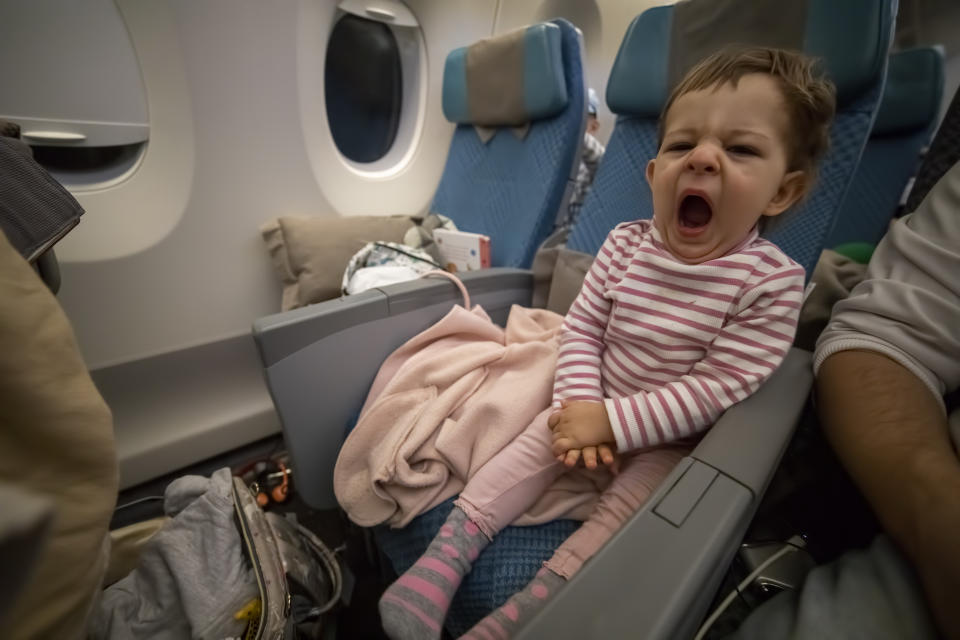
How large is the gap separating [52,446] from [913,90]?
113 inches

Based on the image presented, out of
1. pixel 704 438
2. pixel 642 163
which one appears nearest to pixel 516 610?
pixel 704 438

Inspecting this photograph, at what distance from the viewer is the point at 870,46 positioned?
2.28ft

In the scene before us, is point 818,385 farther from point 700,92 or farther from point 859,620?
point 700,92

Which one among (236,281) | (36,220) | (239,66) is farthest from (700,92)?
(236,281)

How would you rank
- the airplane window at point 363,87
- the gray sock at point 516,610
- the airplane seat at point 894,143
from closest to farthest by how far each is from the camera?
the gray sock at point 516,610 → the airplane window at point 363,87 → the airplane seat at point 894,143

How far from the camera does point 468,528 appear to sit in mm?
606

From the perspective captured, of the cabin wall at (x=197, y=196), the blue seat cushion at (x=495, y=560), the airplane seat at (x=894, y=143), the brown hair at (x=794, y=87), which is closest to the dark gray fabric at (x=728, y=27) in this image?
the brown hair at (x=794, y=87)

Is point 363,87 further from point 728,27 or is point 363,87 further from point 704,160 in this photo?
point 704,160

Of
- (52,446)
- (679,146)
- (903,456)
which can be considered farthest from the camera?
(679,146)

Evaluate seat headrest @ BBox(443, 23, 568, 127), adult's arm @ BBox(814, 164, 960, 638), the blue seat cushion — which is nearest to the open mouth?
adult's arm @ BBox(814, 164, 960, 638)

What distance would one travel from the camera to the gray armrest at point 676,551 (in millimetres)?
293

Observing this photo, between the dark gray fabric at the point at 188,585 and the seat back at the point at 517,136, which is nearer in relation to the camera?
the dark gray fabric at the point at 188,585

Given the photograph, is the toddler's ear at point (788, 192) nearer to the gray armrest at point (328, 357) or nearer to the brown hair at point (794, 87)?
the brown hair at point (794, 87)

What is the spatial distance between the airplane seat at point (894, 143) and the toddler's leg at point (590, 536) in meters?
1.69
